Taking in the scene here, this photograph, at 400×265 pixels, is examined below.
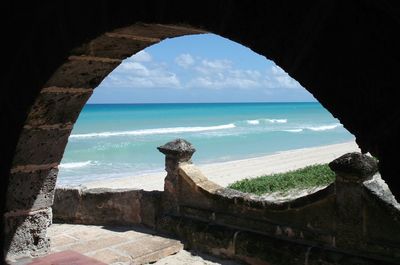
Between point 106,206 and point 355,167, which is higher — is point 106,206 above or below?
below

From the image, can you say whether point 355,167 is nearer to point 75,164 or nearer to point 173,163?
point 173,163

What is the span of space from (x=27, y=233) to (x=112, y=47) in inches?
59.7

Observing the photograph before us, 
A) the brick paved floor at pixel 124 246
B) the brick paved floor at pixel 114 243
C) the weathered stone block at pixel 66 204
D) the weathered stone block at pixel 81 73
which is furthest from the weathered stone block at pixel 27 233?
the weathered stone block at pixel 66 204

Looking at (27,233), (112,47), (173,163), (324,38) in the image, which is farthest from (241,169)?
(324,38)

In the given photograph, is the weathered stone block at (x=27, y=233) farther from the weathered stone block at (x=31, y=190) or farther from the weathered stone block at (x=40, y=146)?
the weathered stone block at (x=40, y=146)

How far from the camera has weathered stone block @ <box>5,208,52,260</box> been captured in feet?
9.19

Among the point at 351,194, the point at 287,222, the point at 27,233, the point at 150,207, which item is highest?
the point at 351,194

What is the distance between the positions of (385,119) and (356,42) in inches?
8.3

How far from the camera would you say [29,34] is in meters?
2.34

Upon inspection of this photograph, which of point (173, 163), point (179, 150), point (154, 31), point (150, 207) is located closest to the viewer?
point (154, 31)

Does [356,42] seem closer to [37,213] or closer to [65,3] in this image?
[65,3]

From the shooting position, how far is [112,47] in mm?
2207

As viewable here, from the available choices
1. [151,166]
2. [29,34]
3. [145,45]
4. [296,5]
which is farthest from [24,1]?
[151,166]

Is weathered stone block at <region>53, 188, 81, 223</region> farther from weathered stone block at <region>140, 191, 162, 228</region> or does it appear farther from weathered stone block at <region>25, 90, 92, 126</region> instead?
weathered stone block at <region>25, 90, 92, 126</region>
